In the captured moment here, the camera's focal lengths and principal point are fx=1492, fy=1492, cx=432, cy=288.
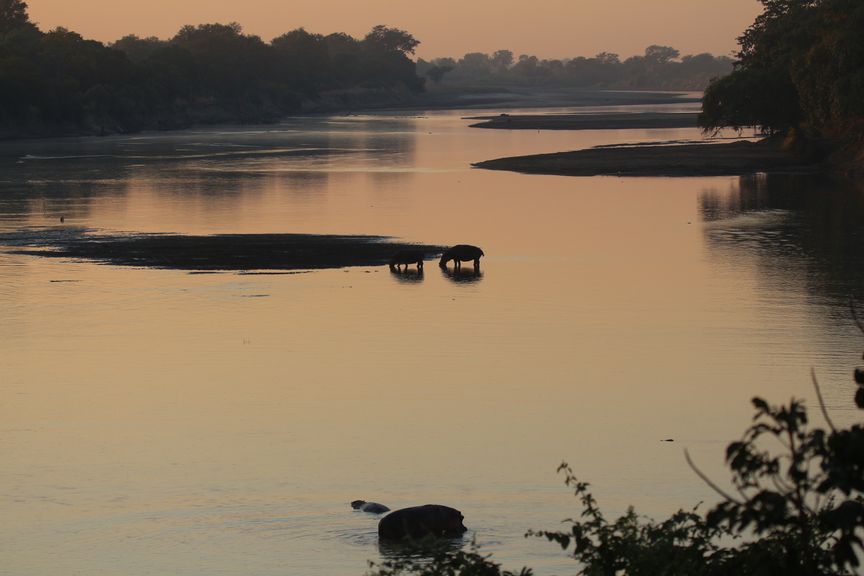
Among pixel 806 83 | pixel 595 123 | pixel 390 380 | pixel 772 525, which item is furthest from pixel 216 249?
pixel 595 123

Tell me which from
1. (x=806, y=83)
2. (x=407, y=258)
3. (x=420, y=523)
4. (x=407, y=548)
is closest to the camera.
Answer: (x=407, y=548)

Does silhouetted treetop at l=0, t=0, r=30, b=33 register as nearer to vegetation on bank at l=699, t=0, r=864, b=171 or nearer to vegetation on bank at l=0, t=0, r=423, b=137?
vegetation on bank at l=0, t=0, r=423, b=137

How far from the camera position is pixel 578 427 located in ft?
73.0

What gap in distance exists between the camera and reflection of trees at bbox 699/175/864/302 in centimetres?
3841

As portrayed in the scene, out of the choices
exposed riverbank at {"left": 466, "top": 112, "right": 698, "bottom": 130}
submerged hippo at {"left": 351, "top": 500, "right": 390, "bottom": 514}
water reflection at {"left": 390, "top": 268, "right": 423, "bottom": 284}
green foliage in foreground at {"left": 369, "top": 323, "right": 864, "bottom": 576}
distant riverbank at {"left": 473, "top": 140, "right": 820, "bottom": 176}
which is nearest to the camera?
green foliage in foreground at {"left": 369, "top": 323, "right": 864, "bottom": 576}

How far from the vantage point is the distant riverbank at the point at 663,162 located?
76562mm

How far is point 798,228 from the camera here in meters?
50.1

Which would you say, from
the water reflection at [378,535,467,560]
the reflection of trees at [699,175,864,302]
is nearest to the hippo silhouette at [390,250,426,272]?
the reflection of trees at [699,175,864,302]

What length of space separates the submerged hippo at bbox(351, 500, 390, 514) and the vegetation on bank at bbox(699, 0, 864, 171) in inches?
2187

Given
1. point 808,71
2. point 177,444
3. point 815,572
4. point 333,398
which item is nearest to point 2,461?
point 177,444

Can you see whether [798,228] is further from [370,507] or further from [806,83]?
[370,507]

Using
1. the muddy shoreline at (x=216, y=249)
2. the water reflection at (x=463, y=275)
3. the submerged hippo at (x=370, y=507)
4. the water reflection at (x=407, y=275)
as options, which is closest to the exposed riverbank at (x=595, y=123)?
the muddy shoreline at (x=216, y=249)

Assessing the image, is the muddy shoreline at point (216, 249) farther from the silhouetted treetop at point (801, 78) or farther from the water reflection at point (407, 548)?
the silhouetted treetop at point (801, 78)

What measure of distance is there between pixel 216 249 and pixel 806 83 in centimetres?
4247
